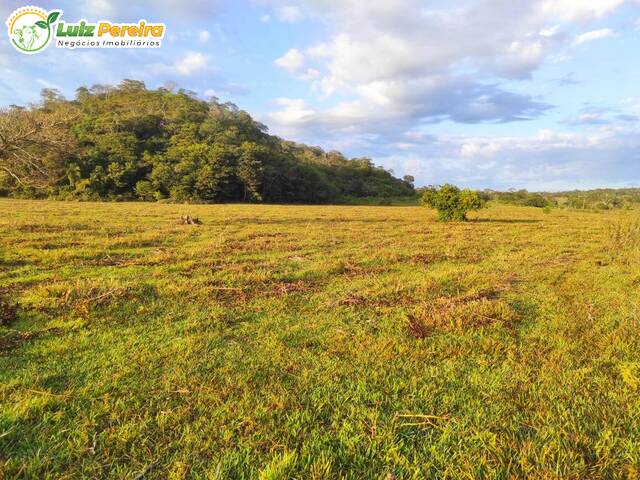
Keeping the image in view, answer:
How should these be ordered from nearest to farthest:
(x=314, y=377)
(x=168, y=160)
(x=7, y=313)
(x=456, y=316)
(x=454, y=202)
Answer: (x=314, y=377), (x=7, y=313), (x=456, y=316), (x=454, y=202), (x=168, y=160)

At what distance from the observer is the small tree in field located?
2819 centimetres

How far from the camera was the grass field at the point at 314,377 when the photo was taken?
290cm

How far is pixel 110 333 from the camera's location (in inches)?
204

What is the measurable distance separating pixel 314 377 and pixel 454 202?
2737cm

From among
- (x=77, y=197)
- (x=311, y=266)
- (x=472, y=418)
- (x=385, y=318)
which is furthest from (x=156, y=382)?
(x=77, y=197)

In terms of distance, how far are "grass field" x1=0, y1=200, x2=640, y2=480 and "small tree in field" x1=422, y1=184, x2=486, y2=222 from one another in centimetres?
2014

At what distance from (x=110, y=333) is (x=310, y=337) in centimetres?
285

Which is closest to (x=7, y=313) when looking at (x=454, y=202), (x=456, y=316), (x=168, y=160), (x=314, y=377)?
(x=314, y=377)

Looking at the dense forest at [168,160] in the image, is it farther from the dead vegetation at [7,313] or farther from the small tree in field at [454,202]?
the dead vegetation at [7,313]

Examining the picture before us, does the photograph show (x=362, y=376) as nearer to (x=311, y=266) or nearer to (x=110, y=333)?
(x=110, y=333)

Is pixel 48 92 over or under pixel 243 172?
over

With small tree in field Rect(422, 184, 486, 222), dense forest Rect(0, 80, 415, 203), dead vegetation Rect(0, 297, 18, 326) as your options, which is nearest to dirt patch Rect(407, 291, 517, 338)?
dead vegetation Rect(0, 297, 18, 326)

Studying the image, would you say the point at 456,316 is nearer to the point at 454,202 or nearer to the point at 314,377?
the point at 314,377

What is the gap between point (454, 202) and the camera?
2888cm
